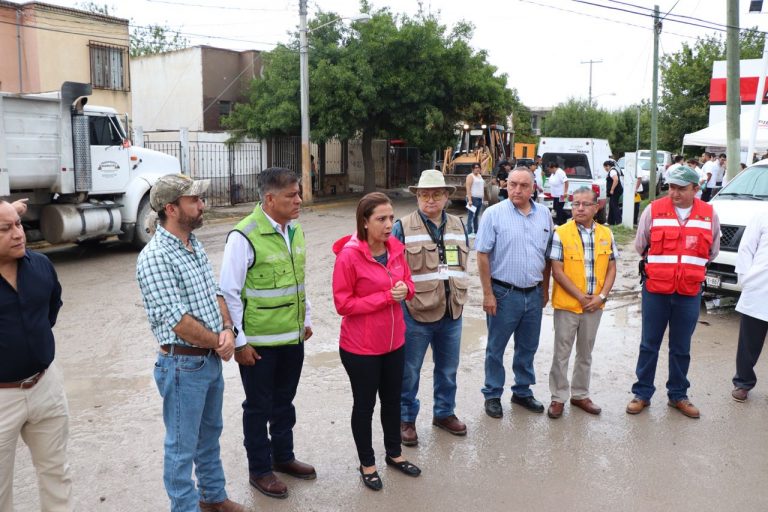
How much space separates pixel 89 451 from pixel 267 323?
5.73 ft

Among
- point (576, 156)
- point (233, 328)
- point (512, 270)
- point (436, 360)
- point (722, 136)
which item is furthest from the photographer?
point (576, 156)

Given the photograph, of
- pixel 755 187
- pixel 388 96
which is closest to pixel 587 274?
pixel 755 187

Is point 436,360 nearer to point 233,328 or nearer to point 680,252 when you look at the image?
point 233,328

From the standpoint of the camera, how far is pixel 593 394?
555cm

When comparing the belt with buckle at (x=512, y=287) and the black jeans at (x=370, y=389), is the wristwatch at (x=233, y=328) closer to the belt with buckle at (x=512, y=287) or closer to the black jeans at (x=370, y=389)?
the black jeans at (x=370, y=389)

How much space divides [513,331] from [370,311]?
66.7 inches

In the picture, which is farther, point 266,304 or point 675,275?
point 675,275

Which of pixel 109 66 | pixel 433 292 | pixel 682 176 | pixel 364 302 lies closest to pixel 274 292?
pixel 364 302

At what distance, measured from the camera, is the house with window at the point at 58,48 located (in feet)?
64.8

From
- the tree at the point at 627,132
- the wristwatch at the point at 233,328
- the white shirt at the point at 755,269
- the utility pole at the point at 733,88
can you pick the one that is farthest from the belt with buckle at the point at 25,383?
the tree at the point at 627,132

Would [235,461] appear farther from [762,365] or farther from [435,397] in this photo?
[762,365]

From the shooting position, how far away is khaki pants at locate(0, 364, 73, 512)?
115 inches

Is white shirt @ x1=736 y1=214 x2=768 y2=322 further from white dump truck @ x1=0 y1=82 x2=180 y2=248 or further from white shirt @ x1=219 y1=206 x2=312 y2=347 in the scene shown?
white dump truck @ x1=0 y1=82 x2=180 y2=248

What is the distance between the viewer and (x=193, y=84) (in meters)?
25.4
